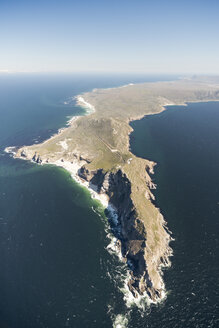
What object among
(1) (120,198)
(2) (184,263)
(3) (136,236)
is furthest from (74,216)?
(2) (184,263)

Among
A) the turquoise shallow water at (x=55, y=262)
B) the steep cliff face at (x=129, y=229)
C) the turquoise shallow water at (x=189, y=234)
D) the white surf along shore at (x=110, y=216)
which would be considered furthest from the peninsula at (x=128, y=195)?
the turquoise shallow water at (x=55, y=262)

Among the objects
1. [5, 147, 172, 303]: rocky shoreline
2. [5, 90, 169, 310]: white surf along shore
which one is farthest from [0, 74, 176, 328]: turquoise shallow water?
[5, 147, 172, 303]: rocky shoreline

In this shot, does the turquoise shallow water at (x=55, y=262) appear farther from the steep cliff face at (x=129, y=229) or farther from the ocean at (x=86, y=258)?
the steep cliff face at (x=129, y=229)

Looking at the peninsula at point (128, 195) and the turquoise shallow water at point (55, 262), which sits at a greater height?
the peninsula at point (128, 195)

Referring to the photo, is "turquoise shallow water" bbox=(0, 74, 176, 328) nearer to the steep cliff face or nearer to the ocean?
the ocean

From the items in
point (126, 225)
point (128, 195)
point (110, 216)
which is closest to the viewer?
point (126, 225)

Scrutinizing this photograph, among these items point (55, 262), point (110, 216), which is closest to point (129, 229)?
point (110, 216)

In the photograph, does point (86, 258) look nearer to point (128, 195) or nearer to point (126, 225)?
point (126, 225)

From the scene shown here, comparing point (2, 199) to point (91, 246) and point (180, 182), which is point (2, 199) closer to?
point (91, 246)
